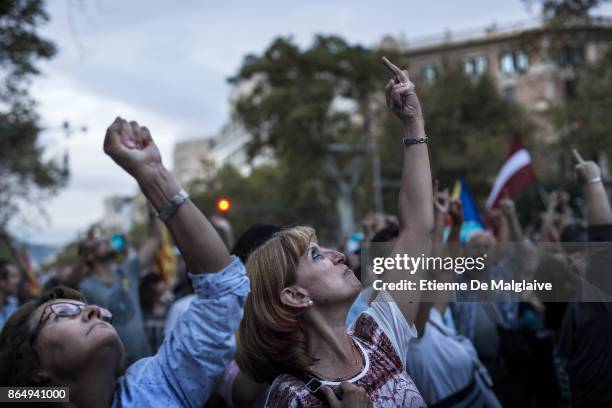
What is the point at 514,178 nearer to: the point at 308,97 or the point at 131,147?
the point at 131,147

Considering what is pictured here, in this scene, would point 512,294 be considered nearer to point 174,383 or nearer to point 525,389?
point 174,383

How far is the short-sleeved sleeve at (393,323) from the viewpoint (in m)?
2.74

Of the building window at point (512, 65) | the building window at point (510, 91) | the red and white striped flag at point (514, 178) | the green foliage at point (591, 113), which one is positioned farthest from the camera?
the building window at point (510, 91)

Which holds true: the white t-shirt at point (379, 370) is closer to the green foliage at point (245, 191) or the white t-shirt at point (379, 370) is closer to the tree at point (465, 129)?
the tree at point (465, 129)

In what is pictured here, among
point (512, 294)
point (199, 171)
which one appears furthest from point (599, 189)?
point (199, 171)

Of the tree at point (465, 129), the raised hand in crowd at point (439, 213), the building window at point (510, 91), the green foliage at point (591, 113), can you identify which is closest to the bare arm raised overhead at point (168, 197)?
the raised hand in crowd at point (439, 213)

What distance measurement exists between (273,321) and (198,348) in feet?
1.58

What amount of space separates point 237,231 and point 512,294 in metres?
49.0

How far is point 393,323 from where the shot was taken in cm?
275

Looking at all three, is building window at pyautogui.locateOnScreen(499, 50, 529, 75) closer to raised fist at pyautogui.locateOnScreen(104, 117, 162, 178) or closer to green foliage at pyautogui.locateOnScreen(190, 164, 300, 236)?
green foliage at pyautogui.locateOnScreen(190, 164, 300, 236)

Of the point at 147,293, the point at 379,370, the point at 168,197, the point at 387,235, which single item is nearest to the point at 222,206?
the point at 147,293

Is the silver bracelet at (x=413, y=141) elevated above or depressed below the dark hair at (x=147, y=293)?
above

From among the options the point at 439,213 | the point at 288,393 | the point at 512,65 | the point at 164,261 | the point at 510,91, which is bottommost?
the point at 164,261

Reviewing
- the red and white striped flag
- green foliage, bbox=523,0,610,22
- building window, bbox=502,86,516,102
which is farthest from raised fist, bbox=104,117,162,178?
building window, bbox=502,86,516,102
